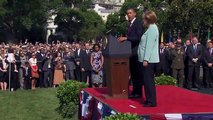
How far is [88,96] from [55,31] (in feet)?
253

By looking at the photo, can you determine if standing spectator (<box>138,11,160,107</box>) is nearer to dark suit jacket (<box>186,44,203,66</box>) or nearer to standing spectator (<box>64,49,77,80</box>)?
dark suit jacket (<box>186,44,203,66</box>)

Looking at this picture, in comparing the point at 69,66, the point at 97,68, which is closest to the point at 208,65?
the point at 97,68

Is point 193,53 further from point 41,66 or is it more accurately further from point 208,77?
point 41,66

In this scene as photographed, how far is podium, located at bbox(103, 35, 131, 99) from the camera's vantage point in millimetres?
9016

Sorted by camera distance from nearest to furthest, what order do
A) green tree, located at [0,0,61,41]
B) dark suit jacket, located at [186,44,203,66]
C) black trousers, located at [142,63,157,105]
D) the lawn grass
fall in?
black trousers, located at [142,63,157,105]
the lawn grass
dark suit jacket, located at [186,44,203,66]
green tree, located at [0,0,61,41]

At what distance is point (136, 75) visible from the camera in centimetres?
977

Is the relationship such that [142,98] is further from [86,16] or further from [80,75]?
[86,16]

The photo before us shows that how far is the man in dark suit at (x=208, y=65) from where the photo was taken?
715 inches

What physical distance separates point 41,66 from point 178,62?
540 cm

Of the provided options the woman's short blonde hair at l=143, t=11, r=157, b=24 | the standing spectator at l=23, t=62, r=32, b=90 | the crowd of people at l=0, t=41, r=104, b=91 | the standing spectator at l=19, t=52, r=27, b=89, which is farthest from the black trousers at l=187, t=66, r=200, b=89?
the woman's short blonde hair at l=143, t=11, r=157, b=24

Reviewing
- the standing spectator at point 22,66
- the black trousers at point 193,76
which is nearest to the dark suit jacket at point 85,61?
the standing spectator at point 22,66

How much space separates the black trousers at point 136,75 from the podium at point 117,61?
1.44ft

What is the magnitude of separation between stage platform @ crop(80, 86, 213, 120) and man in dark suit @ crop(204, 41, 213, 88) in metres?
7.22

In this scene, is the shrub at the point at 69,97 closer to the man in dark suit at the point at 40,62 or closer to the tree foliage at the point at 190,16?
the man in dark suit at the point at 40,62
